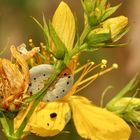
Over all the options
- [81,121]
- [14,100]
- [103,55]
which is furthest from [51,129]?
[103,55]

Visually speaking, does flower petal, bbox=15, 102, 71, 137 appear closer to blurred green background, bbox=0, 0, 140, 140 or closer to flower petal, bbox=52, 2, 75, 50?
flower petal, bbox=52, 2, 75, 50

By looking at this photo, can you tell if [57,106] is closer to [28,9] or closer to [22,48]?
[22,48]

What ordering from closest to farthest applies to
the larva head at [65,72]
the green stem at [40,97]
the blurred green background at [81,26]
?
the green stem at [40,97]
the larva head at [65,72]
the blurred green background at [81,26]

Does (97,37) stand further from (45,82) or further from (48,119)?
(48,119)

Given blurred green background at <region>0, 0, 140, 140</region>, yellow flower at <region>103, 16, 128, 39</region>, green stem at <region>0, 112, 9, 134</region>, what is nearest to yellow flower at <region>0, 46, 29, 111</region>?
green stem at <region>0, 112, 9, 134</region>

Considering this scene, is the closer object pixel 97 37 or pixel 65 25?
pixel 97 37

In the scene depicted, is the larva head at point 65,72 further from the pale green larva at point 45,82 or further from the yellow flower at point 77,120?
the yellow flower at point 77,120

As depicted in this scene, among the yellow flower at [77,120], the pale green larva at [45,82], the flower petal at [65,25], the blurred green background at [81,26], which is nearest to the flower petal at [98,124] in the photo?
the yellow flower at [77,120]

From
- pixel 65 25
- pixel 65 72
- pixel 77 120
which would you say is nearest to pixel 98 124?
pixel 77 120
